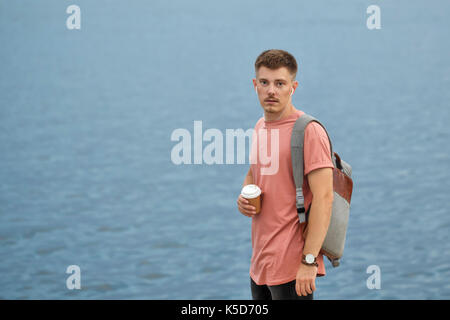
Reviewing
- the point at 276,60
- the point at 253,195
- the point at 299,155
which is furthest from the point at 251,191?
the point at 276,60

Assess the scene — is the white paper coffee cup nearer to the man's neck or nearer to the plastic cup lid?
the plastic cup lid

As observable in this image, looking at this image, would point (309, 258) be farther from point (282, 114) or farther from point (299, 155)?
point (282, 114)

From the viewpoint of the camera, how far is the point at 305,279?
2875 mm

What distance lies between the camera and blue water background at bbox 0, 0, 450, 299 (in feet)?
23.1

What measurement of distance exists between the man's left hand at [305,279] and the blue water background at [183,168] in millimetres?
3503

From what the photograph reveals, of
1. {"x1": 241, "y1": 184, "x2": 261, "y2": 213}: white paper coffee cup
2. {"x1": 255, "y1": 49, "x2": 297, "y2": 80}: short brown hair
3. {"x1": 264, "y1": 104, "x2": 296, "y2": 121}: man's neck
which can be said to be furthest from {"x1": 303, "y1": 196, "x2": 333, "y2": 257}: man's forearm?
{"x1": 255, "y1": 49, "x2": 297, "y2": 80}: short brown hair

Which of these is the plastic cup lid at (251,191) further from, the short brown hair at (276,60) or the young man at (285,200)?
the short brown hair at (276,60)

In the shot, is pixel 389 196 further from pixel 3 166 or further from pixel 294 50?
pixel 294 50

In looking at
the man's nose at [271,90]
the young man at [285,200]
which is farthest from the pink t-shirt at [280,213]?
the man's nose at [271,90]

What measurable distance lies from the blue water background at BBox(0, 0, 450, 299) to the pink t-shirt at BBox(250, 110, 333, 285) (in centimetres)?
348

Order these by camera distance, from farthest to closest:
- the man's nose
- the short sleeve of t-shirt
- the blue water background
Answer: the blue water background, the man's nose, the short sleeve of t-shirt

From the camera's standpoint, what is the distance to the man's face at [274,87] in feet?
9.66
